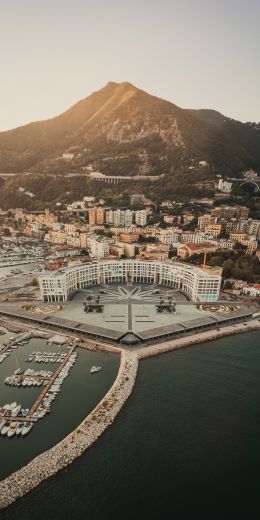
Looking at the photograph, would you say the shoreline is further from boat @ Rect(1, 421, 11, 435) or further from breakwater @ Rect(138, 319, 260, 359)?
boat @ Rect(1, 421, 11, 435)

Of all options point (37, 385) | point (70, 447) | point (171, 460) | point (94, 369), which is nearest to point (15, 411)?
point (37, 385)

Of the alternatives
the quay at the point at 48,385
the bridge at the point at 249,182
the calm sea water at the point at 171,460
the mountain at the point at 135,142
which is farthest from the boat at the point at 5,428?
the mountain at the point at 135,142

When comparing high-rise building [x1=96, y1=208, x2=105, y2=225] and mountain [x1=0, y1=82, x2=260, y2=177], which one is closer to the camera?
high-rise building [x1=96, y1=208, x2=105, y2=225]

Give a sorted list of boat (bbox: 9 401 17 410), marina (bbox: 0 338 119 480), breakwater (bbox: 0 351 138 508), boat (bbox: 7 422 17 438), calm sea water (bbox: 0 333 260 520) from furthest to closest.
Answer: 1. boat (bbox: 9 401 17 410)
2. boat (bbox: 7 422 17 438)
3. marina (bbox: 0 338 119 480)
4. breakwater (bbox: 0 351 138 508)
5. calm sea water (bbox: 0 333 260 520)

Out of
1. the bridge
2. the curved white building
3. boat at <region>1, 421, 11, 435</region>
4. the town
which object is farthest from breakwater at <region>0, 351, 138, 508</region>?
the bridge

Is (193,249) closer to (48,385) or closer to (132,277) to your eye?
(132,277)

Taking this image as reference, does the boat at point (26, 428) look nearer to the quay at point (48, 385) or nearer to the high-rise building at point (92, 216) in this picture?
the quay at point (48, 385)
